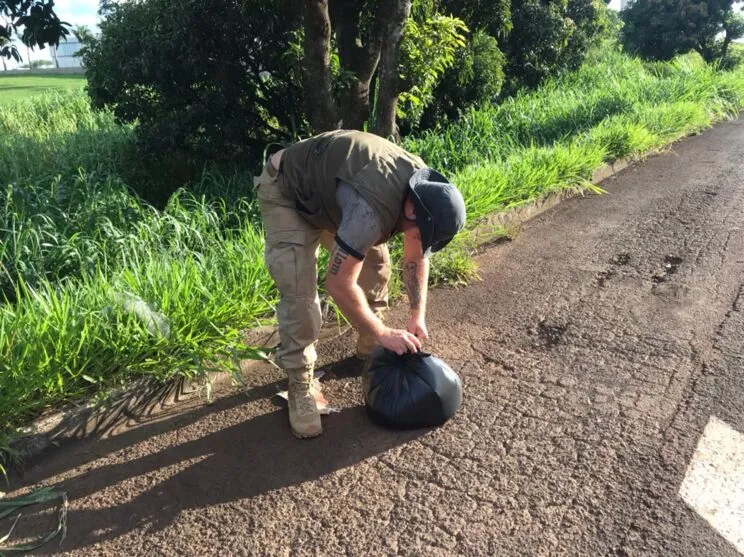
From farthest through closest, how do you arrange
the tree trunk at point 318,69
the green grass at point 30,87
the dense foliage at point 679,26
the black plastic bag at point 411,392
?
the green grass at point 30,87, the dense foliage at point 679,26, the tree trunk at point 318,69, the black plastic bag at point 411,392

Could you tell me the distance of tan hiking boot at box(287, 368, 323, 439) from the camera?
2.82m

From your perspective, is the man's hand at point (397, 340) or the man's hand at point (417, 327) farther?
the man's hand at point (417, 327)

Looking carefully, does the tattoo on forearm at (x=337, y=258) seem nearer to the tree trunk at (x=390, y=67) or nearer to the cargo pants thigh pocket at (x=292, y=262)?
the cargo pants thigh pocket at (x=292, y=262)

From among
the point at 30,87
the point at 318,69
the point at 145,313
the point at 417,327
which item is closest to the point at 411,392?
the point at 417,327

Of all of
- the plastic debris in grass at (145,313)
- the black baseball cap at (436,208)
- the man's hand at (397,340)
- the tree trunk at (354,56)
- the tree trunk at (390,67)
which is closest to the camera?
the black baseball cap at (436,208)

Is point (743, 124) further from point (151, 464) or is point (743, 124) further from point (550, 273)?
point (151, 464)

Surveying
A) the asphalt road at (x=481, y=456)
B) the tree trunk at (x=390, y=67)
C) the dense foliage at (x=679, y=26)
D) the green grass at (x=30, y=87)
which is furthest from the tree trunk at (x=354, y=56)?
the dense foliage at (x=679, y=26)

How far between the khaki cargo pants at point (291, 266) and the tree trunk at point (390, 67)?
2942 mm

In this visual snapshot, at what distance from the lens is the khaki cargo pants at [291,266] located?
282 centimetres

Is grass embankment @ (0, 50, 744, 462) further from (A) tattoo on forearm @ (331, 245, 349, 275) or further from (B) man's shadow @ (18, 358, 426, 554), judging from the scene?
(A) tattoo on forearm @ (331, 245, 349, 275)

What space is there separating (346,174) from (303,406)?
1.10 metres

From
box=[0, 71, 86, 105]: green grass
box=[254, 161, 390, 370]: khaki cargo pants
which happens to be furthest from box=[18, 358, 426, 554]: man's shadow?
box=[0, 71, 86, 105]: green grass

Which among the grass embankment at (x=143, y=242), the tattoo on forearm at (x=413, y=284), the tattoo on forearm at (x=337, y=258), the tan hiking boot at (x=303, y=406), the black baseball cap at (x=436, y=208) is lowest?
the tan hiking boot at (x=303, y=406)

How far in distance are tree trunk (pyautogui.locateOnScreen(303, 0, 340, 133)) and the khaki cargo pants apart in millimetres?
2422
